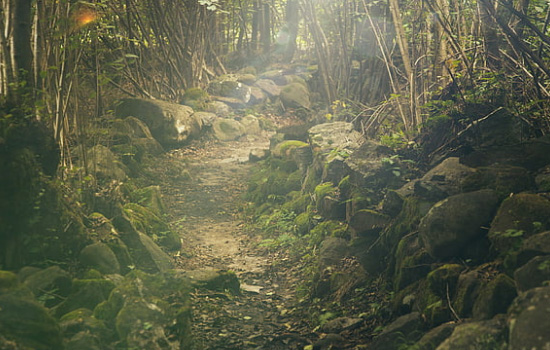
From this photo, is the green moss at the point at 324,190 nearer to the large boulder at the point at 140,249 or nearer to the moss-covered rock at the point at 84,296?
the large boulder at the point at 140,249

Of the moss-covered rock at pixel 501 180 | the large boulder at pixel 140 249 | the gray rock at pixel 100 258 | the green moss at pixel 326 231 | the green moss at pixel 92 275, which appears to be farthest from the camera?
the green moss at pixel 326 231

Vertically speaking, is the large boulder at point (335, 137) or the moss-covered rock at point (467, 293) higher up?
the large boulder at point (335, 137)

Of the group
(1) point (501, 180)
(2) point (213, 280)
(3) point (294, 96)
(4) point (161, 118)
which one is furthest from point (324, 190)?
(3) point (294, 96)

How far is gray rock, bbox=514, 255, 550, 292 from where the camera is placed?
8.86 feet

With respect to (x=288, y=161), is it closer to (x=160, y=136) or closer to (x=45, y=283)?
(x=160, y=136)

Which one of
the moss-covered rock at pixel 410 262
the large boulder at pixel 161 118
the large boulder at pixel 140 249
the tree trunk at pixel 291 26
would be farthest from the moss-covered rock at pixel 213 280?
the tree trunk at pixel 291 26

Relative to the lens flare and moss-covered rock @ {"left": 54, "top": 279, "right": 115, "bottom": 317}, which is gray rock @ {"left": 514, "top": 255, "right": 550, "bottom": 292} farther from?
the lens flare

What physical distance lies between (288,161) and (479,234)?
5.35 metres

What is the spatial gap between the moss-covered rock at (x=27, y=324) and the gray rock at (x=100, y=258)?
1.41m

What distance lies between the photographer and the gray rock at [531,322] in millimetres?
2289

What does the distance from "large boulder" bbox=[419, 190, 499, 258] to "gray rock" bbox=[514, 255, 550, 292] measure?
0.92m

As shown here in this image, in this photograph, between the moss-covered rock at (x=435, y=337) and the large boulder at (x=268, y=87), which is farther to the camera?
the large boulder at (x=268, y=87)

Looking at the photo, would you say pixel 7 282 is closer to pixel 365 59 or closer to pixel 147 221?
pixel 147 221

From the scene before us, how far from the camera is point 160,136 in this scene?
10156 millimetres
